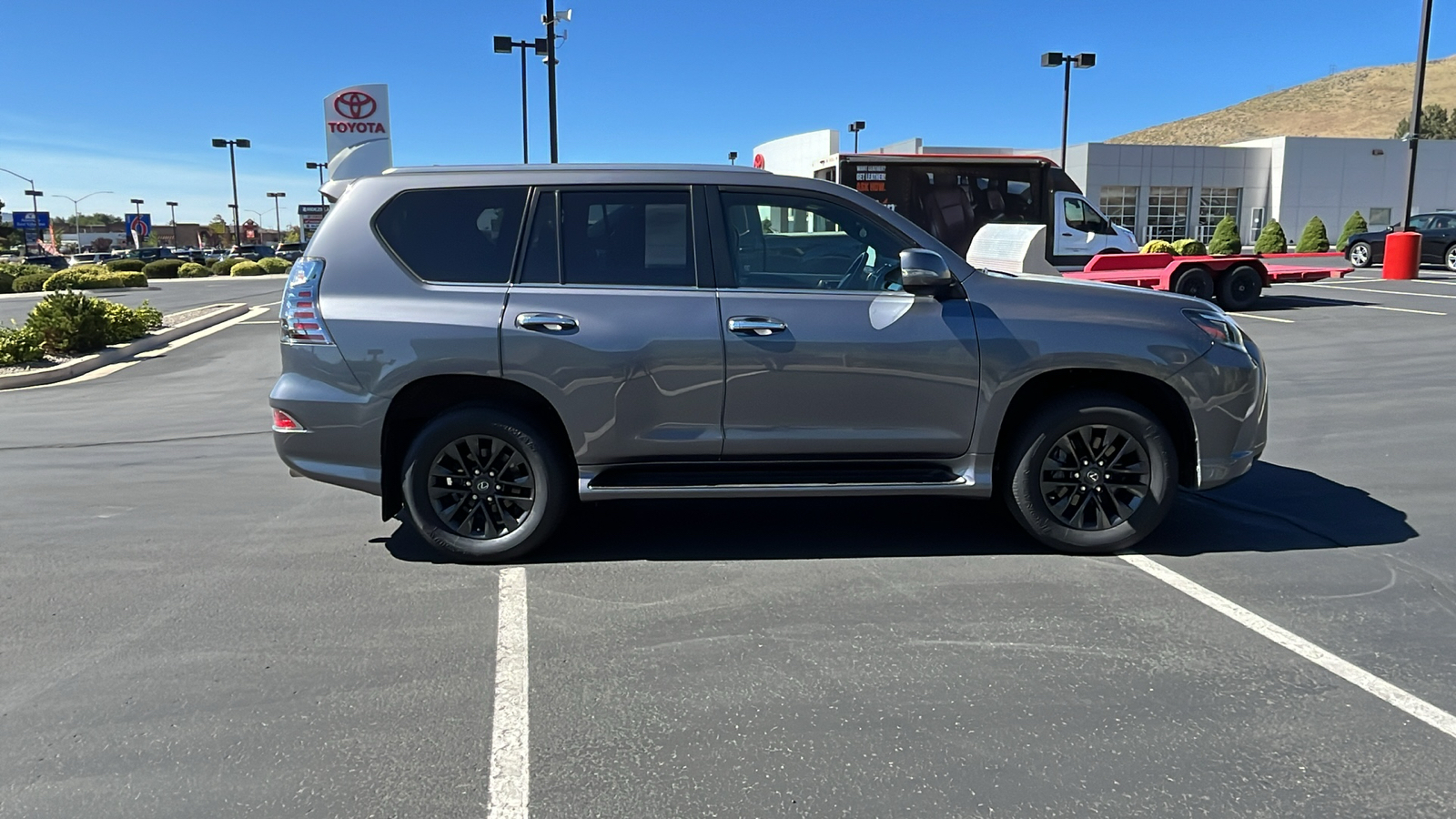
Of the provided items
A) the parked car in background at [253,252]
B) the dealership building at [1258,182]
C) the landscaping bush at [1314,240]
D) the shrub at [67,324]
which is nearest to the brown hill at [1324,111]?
the dealership building at [1258,182]

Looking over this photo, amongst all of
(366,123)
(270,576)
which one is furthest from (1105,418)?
(366,123)

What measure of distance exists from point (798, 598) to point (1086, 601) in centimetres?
123

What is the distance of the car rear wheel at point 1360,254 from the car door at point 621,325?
29.5 m

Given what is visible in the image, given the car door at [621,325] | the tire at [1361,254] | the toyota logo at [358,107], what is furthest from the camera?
the tire at [1361,254]

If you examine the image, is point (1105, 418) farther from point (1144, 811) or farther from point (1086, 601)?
point (1144, 811)

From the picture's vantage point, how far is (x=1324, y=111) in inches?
5802

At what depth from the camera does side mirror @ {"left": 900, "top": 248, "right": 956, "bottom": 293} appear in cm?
466

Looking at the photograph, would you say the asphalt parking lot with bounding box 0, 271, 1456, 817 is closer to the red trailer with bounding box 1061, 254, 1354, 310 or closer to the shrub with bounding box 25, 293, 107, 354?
the shrub with bounding box 25, 293, 107, 354

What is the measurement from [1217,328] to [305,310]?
170 inches

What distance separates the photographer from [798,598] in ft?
14.9

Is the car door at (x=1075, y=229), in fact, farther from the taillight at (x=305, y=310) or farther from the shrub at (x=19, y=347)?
the taillight at (x=305, y=310)

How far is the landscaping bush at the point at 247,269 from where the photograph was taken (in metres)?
37.8

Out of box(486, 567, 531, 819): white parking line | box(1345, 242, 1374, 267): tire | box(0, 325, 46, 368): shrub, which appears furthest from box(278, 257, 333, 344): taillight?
box(1345, 242, 1374, 267): tire

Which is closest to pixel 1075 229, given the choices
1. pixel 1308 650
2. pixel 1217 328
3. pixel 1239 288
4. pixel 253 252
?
pixel 1239 288
